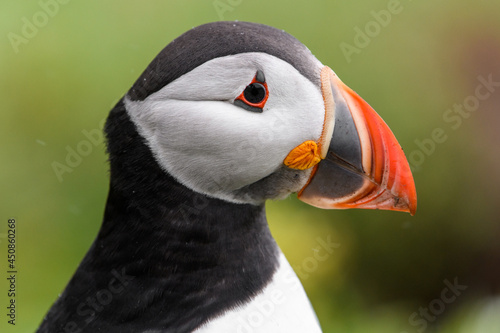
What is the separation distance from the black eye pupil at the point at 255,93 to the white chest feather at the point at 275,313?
0.65m

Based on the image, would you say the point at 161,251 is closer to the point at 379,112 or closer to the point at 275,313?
the point at 275,313

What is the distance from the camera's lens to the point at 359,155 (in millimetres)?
2107

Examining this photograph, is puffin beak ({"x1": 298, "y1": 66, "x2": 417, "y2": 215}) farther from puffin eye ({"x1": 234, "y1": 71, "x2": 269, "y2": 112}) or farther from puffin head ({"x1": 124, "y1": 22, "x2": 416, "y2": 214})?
puffin eye ({"x1": 234, "y1": 71, "x2": 269, "y2": 112})

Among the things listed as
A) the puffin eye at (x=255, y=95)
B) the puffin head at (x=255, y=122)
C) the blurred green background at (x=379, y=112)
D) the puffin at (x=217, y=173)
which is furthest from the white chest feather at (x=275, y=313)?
the blurred green background at (x=379, y=112)

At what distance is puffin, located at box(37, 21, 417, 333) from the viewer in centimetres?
201

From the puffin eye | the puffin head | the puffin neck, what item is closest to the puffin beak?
the puffin head

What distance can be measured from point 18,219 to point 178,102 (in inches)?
146

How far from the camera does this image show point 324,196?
225 centimetres

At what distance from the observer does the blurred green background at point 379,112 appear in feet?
16.0

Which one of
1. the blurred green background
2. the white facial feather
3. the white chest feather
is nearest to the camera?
the white facial feather

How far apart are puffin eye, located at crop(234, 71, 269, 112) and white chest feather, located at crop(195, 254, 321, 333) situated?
0.64 m

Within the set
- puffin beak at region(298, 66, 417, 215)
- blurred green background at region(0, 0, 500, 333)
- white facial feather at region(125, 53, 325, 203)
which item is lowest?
blurred green background at region(0, 0, 500, 333)

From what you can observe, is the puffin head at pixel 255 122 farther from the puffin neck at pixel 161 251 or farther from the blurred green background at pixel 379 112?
the blurred green background at pixel 379 112

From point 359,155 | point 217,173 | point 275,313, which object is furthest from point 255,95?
point 275,313
